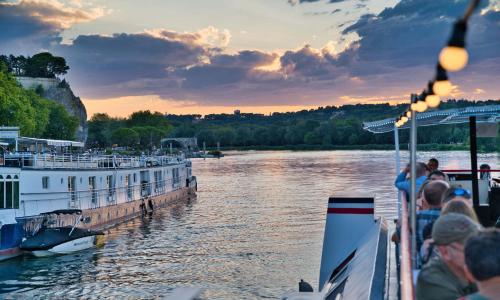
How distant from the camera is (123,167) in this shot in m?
49.3

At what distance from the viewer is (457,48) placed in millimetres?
→ 4008

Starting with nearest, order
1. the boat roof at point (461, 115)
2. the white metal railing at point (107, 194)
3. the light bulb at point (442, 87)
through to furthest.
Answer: the light bulb at point (442, 87), the boat roof at point (461, 115), the white metal railing at point (107, 194)

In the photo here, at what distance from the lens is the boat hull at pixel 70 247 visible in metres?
31.1

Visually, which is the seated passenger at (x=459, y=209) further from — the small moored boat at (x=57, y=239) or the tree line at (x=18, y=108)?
the tree line at (x=18, y=108)

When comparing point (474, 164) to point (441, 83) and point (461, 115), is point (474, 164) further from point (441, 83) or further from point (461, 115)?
point (441, 83)

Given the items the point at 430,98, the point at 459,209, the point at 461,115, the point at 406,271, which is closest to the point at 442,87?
the point at 430,98

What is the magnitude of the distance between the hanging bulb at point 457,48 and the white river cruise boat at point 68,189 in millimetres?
29625

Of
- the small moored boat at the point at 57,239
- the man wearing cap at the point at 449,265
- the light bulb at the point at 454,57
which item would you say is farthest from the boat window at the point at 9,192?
the light bulb at the point at 454,57

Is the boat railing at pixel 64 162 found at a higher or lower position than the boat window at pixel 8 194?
higher

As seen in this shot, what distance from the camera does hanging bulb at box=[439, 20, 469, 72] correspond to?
3955 mm

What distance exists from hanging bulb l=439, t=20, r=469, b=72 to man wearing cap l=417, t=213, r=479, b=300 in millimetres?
1451

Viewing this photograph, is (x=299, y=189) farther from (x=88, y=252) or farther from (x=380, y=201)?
(x=88, y=252)

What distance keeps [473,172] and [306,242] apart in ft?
65.6

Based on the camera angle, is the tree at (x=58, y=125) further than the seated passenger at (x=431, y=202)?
Yes
